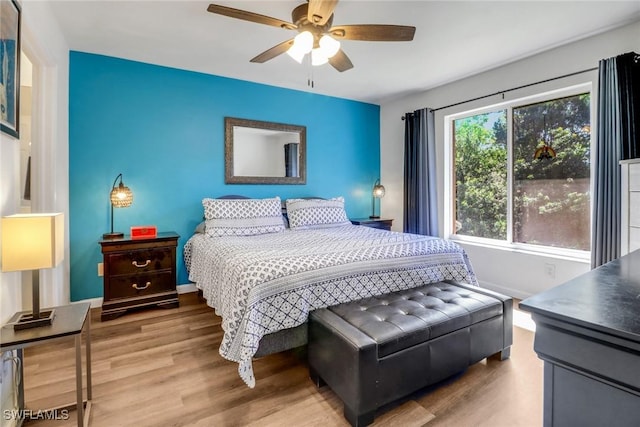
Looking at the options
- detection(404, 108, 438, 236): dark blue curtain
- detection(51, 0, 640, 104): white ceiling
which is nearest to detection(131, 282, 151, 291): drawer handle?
detection(51, 0, 640, 104): white ceiling

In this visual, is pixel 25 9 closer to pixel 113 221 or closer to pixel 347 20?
pixel 113 221

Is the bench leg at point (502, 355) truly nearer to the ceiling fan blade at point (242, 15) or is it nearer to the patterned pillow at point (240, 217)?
the patterned pillow at point (240, 217)

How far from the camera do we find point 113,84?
123 inches

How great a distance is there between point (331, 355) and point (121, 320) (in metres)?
2.20

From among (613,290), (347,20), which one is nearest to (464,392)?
(613,290)

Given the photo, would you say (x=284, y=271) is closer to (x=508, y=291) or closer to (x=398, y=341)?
(x=398, y=341)

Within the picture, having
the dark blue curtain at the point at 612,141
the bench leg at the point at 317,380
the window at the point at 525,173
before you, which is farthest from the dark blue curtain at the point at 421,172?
the bench leg at the point at 317,380

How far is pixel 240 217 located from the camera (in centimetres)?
328

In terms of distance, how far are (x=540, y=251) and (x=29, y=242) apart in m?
4.04

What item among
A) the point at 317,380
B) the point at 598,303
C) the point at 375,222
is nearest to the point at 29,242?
the point at 317,380

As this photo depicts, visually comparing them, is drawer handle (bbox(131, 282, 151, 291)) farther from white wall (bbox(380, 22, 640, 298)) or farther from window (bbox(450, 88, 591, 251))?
window (bbox(450, 88, 591, 251))

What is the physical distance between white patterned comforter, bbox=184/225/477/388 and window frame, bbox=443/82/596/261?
1.28 metres

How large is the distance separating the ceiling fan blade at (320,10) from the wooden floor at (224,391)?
7.29ft

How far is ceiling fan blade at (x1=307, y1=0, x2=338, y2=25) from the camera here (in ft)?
5.69
